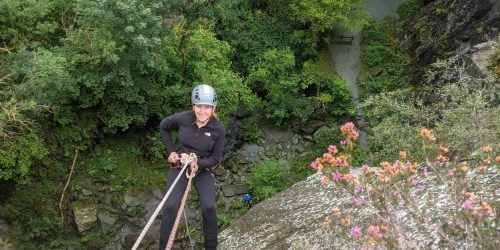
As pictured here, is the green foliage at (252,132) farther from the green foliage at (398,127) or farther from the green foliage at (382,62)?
the green foliage at (398,127)

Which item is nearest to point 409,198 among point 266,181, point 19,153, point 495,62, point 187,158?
point 187,158

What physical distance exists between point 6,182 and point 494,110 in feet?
35.2

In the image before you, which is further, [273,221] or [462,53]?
[462,53]

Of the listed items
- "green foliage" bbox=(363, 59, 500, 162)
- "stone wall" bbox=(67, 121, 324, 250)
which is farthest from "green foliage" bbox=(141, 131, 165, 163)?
"green foliage" bbox=(363, 59, 500, 162)

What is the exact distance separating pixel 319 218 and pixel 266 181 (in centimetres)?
660

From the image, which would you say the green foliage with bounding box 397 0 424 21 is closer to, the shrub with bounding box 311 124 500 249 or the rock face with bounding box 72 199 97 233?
the rock face with bounding box 72 199 97 233

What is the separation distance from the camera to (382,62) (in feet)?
53.7

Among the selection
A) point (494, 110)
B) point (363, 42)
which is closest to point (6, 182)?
point (494, 110)

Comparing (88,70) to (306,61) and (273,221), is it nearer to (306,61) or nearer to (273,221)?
(273,221)

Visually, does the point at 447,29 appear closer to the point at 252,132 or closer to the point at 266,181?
the point at 252,132

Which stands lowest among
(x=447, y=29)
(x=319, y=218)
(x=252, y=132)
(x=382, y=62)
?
(x=319, y=218)

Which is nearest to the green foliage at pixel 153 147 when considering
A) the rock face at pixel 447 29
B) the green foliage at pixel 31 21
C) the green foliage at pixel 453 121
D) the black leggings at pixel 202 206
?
the green foliage at pixel 31 21

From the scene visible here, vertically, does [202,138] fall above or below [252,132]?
above

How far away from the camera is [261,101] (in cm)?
1505
